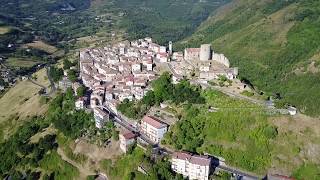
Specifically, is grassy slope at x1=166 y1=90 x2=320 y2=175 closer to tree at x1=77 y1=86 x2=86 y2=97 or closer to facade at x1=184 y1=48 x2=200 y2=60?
tree at x1=77 y1=86 x2=86 y2=97

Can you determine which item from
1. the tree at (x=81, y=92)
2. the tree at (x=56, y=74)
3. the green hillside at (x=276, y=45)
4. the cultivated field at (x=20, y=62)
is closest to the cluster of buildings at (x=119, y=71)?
the tree at (x=81, y=92)

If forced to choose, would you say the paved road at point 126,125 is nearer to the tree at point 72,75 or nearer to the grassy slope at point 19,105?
the tree at point 72,75

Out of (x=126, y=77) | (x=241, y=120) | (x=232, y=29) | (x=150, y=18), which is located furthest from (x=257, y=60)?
(x=150, y=18)

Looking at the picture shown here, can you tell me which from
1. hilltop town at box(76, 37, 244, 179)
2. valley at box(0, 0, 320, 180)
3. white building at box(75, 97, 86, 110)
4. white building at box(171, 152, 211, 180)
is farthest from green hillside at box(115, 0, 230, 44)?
white building at box(171, 152, 211, 180)

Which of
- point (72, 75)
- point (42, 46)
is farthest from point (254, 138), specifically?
point (42, 46)

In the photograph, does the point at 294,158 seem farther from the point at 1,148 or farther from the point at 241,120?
the point at 1,148
